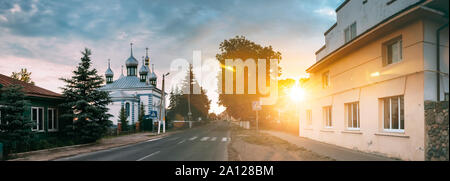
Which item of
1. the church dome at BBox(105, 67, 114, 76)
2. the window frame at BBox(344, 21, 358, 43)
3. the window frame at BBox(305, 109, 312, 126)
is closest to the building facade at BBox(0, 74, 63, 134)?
the window frame at BBox(305, 109, 312, 126)

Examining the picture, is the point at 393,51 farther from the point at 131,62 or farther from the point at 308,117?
the point at 131,62

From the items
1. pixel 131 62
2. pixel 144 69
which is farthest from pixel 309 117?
pixel 131 62

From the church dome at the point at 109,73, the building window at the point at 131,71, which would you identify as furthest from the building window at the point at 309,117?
the church dome at the point at 109,73

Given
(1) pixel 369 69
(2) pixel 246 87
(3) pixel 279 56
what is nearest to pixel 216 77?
(2) pixel 246 87

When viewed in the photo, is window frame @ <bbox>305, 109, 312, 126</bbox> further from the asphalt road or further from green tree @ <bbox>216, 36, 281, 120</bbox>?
green tree @ <bbox>216, 36, 281, 120</bbox>

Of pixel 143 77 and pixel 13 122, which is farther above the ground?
pixel 143 77

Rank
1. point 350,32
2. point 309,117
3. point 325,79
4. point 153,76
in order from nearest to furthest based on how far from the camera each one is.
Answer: point 350,32, point 325,79, point 309,117, point 153,76

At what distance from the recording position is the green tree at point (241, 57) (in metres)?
38.1

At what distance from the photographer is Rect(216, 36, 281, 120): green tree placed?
38125 mm

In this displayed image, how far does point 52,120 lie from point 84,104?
7.87 ft

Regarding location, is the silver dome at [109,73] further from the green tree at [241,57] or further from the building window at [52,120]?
the building window at [52,120]

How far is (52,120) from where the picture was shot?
19.1 meters

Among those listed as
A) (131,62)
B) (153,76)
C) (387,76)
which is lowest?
(387,76)
